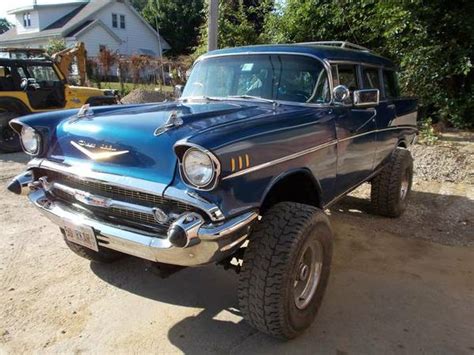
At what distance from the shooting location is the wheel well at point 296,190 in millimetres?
3164

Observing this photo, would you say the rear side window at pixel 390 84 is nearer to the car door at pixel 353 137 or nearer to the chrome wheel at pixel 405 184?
the car door at pixel 353 137

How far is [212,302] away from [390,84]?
3.48 meters

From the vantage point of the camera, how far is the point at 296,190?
3480mm

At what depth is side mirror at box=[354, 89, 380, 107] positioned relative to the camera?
3766 millimetres

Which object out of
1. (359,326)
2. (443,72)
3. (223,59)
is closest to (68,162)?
(223,59)

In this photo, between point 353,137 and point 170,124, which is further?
point 353,137

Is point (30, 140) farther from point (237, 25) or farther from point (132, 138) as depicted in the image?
point (237, 25)

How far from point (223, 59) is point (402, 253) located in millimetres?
2531

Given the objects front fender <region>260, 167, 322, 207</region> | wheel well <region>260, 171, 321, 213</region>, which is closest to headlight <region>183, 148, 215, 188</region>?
front fender <region>260, 167, 322, 207</region>

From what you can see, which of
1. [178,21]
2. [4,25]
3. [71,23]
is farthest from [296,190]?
[4,25]

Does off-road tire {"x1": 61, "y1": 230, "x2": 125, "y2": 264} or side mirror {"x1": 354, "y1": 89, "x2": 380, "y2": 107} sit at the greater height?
side mirror {"x1": 354, "y1": 89, "x2": 380, "y2": 107}

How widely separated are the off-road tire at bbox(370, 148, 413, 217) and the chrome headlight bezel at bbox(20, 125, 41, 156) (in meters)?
3.61

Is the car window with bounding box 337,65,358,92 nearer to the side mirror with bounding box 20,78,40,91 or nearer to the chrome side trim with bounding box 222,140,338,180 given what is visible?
the chrome side trim with bounding box 222,140,338,180

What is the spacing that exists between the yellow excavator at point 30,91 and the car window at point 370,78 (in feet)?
24.2
